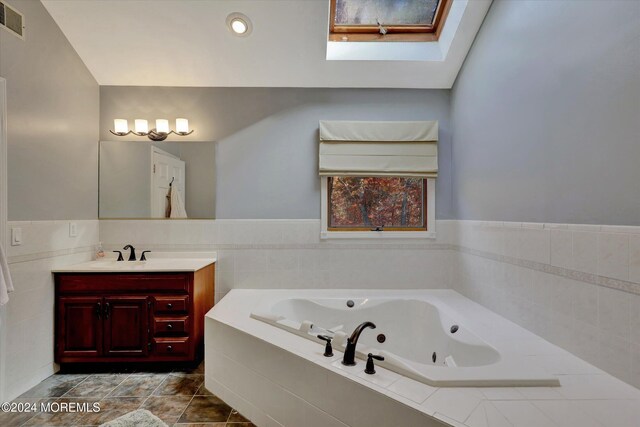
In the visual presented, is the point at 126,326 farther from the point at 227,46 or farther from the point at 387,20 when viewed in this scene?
the point at 387,20

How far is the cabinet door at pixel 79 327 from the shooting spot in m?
2.35

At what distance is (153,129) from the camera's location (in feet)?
9.50

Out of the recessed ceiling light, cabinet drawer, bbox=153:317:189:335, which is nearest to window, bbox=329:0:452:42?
the recessed ceiling light

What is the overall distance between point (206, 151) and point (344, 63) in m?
1.46

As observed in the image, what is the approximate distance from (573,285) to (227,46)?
2.84 metres

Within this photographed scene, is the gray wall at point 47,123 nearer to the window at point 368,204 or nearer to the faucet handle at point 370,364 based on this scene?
the window at point 368,204

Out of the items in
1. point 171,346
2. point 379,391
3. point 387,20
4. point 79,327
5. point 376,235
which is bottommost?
point 171,346

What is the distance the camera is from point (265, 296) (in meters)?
2.64

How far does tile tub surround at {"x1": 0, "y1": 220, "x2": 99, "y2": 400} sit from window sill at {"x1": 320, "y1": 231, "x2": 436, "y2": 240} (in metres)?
2.07

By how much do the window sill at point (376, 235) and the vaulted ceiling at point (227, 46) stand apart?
1.34 m

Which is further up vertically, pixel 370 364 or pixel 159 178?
pixel 159 178

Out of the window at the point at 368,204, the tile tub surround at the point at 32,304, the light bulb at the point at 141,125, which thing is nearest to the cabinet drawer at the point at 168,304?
the tile tub surround at the point at 32,304

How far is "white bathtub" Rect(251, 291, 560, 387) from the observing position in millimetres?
1306

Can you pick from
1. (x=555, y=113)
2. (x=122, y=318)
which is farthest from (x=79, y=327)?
(x=555, y=113)
